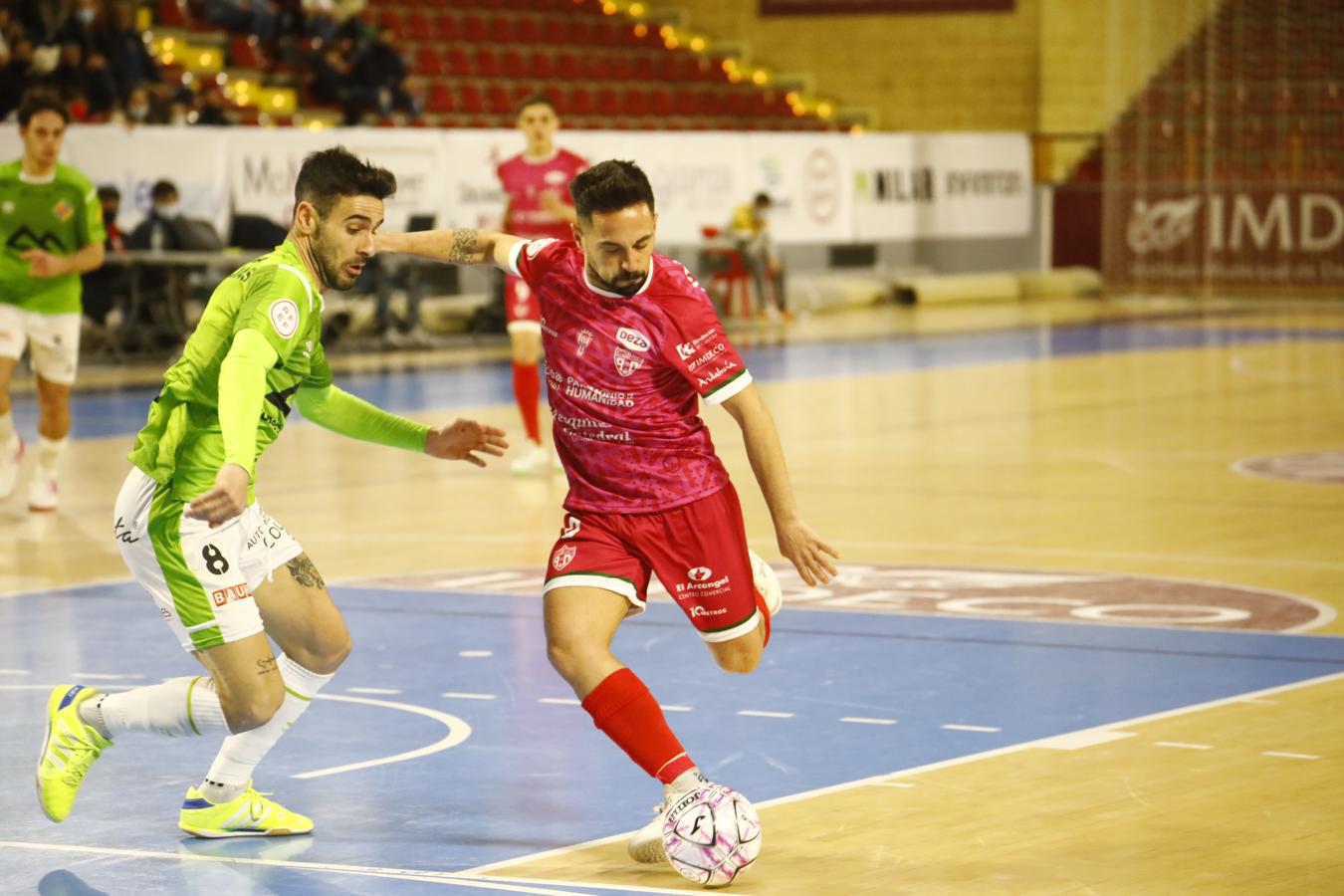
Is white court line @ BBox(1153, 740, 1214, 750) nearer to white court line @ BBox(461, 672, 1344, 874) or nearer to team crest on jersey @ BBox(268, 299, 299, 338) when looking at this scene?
white court line @ BBox(461, 672, 1344, 874)

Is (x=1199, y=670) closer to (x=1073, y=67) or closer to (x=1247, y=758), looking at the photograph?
(x=1247, y=758)

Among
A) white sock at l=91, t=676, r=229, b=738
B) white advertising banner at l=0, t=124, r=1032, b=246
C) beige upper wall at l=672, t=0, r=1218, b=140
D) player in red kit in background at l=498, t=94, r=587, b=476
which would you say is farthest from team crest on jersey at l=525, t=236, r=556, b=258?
beige upper wall at l=672, t=0, r=1218, b=140

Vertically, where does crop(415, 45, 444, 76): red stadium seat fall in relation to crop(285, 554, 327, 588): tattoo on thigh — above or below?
above

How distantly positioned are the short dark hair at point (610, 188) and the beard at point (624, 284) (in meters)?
0.17

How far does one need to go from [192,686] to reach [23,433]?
10.3 meters

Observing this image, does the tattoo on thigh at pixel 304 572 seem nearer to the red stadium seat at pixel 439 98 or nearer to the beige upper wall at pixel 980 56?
the red stadium seat at pixel 439 98

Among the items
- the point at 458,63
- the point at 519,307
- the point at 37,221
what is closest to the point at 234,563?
the point at 37,221

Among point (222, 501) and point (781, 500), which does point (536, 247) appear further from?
point (222, 501)

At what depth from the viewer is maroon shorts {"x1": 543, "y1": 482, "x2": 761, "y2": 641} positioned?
5.68 m

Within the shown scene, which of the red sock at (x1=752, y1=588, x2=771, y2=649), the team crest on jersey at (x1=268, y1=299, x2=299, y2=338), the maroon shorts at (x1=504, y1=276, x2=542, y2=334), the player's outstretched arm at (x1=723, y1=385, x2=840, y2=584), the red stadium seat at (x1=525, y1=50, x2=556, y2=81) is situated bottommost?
the red sock at (x1=752, y1=588, x2=771, y2=649)

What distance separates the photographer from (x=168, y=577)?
18.4 ft

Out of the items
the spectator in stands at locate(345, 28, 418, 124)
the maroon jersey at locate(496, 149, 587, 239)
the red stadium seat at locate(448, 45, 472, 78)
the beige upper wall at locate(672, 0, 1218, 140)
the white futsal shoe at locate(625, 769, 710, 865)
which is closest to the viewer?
the white futsal shoe at locate(625, 769, 710, 865)

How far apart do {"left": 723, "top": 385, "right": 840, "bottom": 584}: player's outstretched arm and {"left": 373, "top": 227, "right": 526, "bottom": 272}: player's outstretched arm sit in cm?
100

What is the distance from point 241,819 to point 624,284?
1712mm
